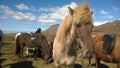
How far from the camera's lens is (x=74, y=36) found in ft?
15.9

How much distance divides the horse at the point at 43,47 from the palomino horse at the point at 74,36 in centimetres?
806

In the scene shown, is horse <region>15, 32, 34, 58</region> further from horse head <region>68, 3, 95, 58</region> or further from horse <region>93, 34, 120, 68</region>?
horse head <region>68, 3, 95, 58</region>

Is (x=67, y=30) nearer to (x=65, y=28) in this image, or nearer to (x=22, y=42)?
(x=65, y=28)

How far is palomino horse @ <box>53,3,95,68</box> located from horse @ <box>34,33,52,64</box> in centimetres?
806

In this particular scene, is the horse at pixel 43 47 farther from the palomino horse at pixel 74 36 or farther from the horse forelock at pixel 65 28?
the horse forelock at pixel 65 28

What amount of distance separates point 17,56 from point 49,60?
13.4ft

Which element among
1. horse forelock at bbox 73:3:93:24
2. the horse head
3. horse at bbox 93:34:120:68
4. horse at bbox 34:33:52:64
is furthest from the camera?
horse at bbox 34:33:52:64

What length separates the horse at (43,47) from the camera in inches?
560

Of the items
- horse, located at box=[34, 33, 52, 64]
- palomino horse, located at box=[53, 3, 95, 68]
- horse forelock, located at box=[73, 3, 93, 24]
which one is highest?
horse forelock, located at box=[73, 3, 93, 24]

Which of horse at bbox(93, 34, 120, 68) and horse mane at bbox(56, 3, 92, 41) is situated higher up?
horse mane at bbox(56, 3, 92, 41)

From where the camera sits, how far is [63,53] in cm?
552

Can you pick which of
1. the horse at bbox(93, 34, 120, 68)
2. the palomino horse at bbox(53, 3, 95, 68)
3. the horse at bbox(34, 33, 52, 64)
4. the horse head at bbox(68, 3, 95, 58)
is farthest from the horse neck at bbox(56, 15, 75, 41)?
the horse at bbox(34, 33, 52, 64)

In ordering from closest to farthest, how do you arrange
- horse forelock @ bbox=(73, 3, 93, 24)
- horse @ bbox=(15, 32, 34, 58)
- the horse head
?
the horse head < horse forelock @ bbox=(73, 3, 93, 24) < horse @ bbox=(15, 32, 34, 58)

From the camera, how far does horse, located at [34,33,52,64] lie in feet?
46.6
